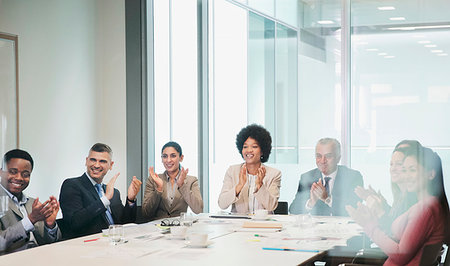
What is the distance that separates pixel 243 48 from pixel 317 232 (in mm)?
3445

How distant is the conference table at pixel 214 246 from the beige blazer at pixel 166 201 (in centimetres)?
71

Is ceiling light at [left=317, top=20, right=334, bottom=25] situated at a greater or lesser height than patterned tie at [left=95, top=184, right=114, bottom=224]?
greater

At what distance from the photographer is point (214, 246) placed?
328 cm

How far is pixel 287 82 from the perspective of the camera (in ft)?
21.0

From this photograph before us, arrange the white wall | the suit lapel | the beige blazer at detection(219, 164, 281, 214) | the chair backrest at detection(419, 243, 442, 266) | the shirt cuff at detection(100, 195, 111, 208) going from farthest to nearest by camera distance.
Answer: the white wall → the beige blazer at detection(219, 164, 281, 214) → the shirt cuff at detection(100, 195, 111, 208) → the suit lapel → the chair backrest at detection(419, 243, 442, 266)

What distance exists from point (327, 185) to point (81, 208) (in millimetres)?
2231

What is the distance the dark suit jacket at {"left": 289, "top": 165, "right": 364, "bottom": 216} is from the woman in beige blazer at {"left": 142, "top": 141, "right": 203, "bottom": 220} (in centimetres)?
Answer: 102

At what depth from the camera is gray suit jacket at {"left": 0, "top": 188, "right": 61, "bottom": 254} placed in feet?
12.1

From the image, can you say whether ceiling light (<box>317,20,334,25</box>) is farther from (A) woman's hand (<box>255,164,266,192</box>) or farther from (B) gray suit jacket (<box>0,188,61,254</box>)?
(B) gray suit jacket (<box>0,188,61,254</box>)

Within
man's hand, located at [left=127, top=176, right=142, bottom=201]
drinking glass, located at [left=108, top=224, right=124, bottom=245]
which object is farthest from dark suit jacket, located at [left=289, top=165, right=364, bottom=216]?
drinking glass, located at [left=108, top=224, right=124, bottom=245]

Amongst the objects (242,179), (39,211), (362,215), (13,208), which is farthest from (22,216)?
(362,215)

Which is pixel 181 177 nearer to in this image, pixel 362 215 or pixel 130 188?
pixel 130 188

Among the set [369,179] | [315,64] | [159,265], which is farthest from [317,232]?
[315,64]

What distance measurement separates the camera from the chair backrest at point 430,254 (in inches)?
118
